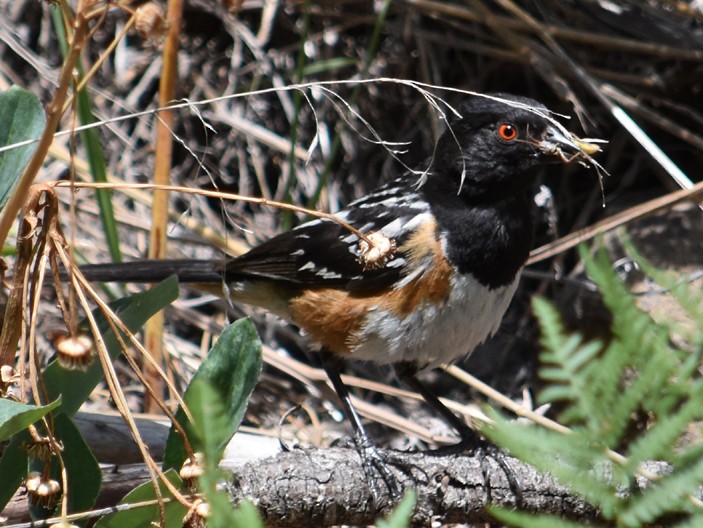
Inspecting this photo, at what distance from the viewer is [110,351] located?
2107 millimetres

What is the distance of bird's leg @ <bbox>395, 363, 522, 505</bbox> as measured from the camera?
2.26 meters

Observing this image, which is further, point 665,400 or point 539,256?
point 539,256

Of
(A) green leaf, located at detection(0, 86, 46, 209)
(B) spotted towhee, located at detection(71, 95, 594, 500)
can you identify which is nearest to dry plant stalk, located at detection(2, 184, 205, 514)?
(A) green leaf, located at detection(0, 86, 46, 209)

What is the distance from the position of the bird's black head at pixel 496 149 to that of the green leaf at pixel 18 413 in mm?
1496

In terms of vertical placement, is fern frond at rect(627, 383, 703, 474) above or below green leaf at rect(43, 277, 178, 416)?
above

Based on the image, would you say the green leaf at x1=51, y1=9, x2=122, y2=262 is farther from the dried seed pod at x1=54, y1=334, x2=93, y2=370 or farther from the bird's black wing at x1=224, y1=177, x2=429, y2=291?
the dried seed pod at x1=54, y1=334, x2=93, y2=370

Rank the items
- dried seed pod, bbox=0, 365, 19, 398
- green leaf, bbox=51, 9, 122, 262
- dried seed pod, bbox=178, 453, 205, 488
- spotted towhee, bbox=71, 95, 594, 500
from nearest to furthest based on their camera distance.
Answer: dried seed pod, bbox=178, 453, 205, 488
dried seed pod, bbox=0, 365, 19, 398
green leaf, bbox=51, 9, 122, 262
spotted towhee, bbox=71, 95, 594, 500

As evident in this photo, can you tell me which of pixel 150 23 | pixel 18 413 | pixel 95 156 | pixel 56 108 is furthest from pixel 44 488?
pixel 95 156

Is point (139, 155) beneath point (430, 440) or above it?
above

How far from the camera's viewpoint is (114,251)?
283 centimetres

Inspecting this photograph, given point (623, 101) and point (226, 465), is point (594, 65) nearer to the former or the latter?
point (623, 101)

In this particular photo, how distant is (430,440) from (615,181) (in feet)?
5.26

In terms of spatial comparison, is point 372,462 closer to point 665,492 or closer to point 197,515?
point 197,515

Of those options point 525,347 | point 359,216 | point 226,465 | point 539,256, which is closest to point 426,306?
point 359,216
